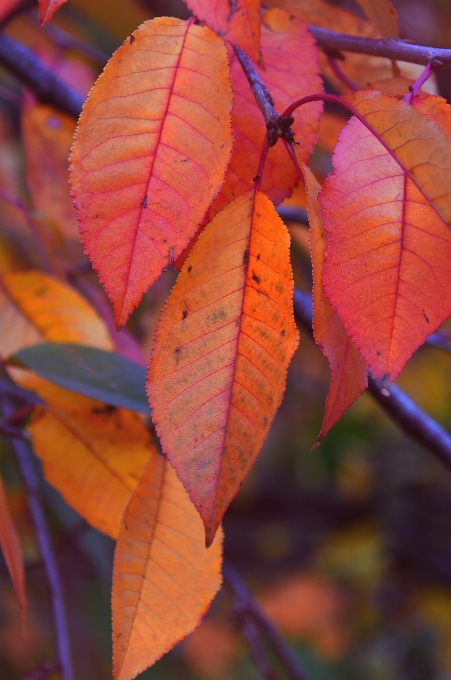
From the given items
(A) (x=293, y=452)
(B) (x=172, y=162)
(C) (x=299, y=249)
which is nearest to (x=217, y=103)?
(B) (x=172, y=162)

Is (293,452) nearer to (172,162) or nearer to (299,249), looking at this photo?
(299,249)

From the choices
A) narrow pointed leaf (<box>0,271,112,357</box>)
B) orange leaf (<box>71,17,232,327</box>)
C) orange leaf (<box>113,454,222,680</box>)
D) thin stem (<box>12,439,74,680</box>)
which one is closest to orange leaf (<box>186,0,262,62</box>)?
orange leaf (<box>71,17,232,327</box>)

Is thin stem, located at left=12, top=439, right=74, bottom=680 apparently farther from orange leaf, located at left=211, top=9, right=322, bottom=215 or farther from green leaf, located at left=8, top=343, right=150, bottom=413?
orange leaf, located at left=211, top=9, right=322, bottom=215

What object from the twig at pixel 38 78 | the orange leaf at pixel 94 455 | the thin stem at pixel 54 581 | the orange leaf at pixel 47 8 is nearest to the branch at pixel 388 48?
the orange leaf at pixel 47 8

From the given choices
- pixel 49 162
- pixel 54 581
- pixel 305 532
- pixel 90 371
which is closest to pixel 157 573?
pixel 90 371

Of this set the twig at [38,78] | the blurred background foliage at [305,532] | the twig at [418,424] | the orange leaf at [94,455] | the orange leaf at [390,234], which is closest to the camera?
the orange leaf at [390,234]

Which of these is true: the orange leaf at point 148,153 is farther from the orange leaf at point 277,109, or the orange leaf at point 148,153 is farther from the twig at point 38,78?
the twig at point 38,78
